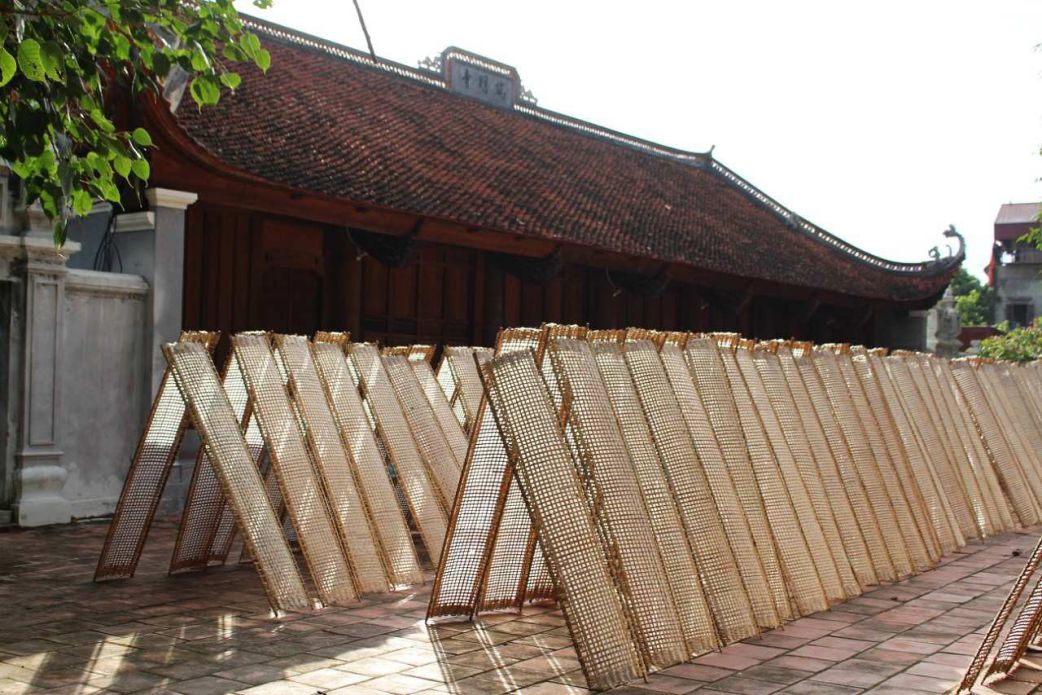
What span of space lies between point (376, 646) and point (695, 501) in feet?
5.47

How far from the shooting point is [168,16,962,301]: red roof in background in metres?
12.7

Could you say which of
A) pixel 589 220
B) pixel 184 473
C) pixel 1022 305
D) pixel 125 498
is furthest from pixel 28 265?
pixel 1022 305

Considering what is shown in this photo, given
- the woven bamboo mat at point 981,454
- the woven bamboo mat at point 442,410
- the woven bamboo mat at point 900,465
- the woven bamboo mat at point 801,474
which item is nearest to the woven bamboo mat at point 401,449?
the woven bamboo mat at point 442,410

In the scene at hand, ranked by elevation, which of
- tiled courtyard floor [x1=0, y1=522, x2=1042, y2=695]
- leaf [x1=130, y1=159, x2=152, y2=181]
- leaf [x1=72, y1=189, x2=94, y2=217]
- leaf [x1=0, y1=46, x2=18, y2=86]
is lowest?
tiled courtyard floor [x1=0, y1=522, x2=1042, y2=695]

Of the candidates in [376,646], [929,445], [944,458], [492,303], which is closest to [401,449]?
[376,646]

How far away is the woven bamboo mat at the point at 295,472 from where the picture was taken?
6301 mm

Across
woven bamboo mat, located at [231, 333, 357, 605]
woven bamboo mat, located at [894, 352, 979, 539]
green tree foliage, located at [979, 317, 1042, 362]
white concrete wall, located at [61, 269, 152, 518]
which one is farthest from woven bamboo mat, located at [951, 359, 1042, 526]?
green tree foliage, located at [979, 317, 1042, 362]

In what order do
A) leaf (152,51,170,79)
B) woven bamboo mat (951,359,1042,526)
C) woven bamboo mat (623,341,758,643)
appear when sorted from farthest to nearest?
woven bamboo mat (951,359,1042,526), woven bamboo mat (623,341,758,643), leaf (152,51,170,79)

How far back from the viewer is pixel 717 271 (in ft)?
59.9

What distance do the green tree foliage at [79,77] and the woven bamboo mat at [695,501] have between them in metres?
2.36

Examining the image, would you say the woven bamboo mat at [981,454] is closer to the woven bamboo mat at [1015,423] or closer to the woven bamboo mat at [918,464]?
the woven bamboo mat at [1015,423]

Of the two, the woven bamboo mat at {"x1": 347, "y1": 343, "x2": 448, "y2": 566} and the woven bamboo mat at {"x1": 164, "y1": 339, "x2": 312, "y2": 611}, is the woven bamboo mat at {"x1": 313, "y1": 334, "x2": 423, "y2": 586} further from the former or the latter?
the woven bamboo mat at {"x1": 164, "y1": 339, "x2": 312, "y2": 611}

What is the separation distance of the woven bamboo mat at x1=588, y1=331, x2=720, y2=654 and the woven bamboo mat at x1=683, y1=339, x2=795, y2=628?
429 mm

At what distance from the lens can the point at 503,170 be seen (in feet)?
54.5
